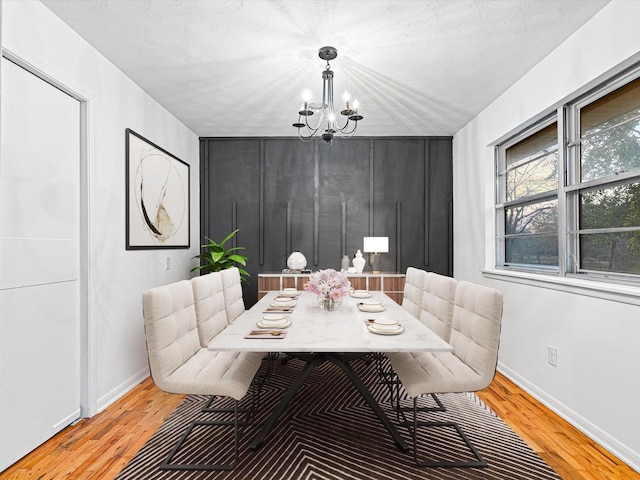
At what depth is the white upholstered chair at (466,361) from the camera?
1.93 metres

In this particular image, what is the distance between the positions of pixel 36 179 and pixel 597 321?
3.42 meters

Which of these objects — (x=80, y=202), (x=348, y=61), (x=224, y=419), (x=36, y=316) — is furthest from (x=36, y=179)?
(x=348, y=61)

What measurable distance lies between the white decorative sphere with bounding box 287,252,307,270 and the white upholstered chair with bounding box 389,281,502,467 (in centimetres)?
252

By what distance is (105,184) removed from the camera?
2.83 metres

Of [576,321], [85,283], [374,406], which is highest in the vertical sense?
[85,283]

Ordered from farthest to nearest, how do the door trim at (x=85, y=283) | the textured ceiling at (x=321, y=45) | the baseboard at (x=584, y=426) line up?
the door trim at (x=85, y=283)
the textured ceiling at (x=321, y=45)
the baseboard at (x=584, y=426)

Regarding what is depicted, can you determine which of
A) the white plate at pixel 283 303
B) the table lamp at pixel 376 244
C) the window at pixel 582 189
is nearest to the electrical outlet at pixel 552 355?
the window at pixel 582 189

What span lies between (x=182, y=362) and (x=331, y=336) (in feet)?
2.84

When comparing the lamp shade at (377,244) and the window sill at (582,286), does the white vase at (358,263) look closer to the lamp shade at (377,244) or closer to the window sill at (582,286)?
the lamp shade at (377,244)

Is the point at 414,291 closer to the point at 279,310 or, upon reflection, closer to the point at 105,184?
the point at 279,310

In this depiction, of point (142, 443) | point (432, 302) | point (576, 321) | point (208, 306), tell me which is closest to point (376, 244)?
point (432, 302)

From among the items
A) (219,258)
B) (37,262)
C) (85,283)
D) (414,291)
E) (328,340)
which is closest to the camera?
(328,340)

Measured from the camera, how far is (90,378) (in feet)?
8.54

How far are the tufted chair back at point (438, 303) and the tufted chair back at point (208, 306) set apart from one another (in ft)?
4.92
